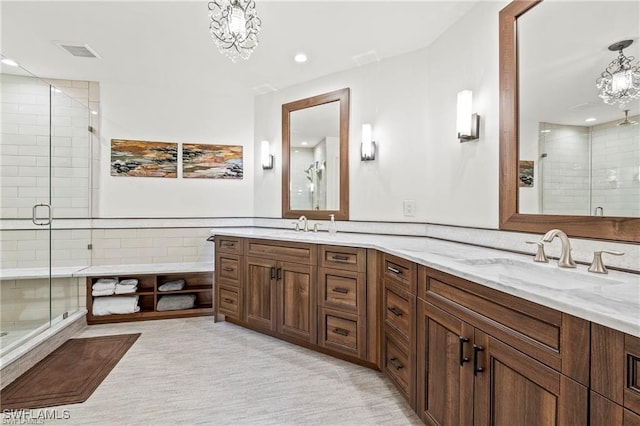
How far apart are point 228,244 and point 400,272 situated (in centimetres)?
Answer: 197

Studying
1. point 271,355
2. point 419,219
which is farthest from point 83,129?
point 419,219

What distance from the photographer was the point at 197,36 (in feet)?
8.96

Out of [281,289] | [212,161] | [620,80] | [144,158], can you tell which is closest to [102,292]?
[144,158]

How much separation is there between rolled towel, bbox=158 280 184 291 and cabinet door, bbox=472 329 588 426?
325cm

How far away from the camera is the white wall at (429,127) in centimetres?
220

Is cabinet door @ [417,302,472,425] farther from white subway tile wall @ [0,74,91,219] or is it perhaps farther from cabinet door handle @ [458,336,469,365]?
white subway tile wall @ [0,74,91,219]

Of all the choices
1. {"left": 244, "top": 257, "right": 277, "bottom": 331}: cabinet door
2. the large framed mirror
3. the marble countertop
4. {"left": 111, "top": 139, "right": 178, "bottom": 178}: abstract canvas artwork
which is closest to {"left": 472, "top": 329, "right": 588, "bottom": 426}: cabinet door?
the marble countertop

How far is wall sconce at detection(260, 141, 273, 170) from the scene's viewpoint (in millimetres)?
3888

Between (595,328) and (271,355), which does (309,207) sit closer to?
(271,355)

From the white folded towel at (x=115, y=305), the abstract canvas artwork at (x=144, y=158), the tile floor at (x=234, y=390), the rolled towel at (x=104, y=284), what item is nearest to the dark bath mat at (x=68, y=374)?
the tile floor at (x=234, y=390)

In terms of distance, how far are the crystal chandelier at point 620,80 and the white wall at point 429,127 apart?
0.67 meters

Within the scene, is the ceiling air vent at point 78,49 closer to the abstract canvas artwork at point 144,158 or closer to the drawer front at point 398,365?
the abstract canvas artwork at point 144,158

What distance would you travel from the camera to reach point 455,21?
8.10ft

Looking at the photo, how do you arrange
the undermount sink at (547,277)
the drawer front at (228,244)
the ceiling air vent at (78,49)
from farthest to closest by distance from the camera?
1. the drawer front at (228,244)
2. the ceiling air vent at (78,49)
3. the undermount sink at (547,277)
